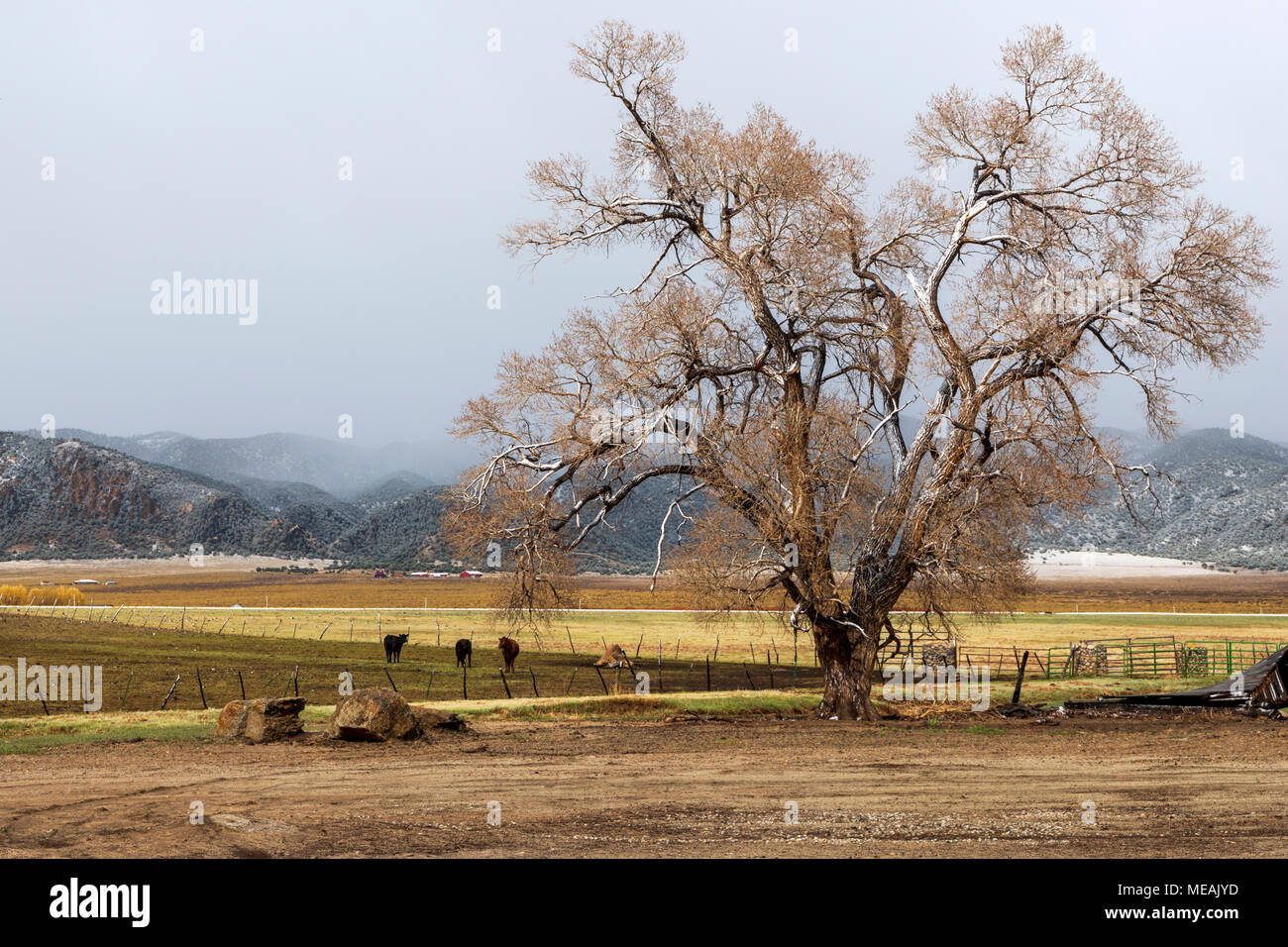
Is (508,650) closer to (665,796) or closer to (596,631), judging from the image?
(596,631)

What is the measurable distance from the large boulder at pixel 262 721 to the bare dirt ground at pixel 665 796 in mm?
648

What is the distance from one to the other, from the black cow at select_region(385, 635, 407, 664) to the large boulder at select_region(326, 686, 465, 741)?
2395cm

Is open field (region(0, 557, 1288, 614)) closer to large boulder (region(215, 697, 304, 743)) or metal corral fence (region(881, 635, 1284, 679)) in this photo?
metal corral fence (region(881, 635, 1284, 679))

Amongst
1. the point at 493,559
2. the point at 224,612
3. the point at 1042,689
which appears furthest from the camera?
the point at 224,612

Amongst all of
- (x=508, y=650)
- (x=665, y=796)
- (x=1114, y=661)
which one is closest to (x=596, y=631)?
(x=508, y=650)

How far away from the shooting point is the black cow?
4655 cm

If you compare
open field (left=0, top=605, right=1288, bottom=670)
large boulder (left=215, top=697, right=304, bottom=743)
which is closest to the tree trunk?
large boulder (left=215, top=697, right=304, bottom=743)

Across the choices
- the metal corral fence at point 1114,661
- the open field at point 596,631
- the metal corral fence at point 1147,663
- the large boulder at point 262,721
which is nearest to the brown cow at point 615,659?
the open field at point 596,631

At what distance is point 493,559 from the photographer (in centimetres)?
2688

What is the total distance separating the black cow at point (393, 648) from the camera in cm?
4655
